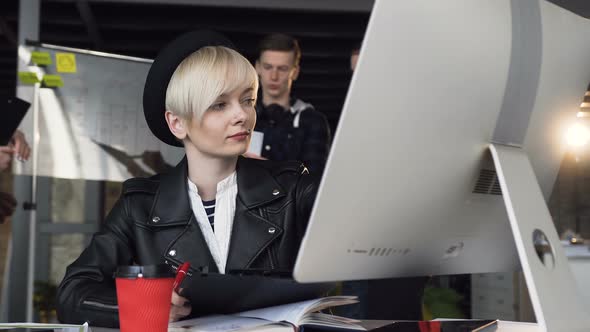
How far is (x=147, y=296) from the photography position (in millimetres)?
960

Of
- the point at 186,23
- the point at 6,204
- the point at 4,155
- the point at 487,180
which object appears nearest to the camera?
the point at 487,180

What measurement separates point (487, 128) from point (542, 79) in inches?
5.4

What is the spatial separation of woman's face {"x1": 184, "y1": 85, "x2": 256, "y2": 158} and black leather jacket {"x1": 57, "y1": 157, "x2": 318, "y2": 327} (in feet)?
0.32

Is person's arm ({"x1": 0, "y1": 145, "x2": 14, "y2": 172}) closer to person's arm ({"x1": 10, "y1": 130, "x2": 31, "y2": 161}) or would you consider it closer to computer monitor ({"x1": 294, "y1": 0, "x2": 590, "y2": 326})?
person's arm ({"x1": 10, "y1": 130, "x2": 31, "y2": 161})

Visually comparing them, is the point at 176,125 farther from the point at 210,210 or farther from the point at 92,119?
the point at 92,119

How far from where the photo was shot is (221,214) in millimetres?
1566

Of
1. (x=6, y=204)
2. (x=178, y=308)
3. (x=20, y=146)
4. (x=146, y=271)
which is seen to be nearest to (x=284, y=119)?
(x=6, y=204)

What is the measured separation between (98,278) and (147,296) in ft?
1.42

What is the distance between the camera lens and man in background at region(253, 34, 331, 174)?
10.4ft

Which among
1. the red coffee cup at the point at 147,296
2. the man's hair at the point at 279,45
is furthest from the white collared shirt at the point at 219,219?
the man's hair at the point at 279,45

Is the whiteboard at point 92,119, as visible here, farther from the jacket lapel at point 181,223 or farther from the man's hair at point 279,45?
the jacket lapel at point 181,223

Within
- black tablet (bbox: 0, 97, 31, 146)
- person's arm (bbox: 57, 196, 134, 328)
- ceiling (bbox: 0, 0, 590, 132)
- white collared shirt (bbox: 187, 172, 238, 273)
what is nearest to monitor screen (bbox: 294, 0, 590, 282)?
person's arm (bbox: 57, 196, 134, 328)

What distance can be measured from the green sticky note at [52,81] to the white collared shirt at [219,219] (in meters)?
2.54

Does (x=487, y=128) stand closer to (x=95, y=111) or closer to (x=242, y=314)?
(x=242, y=314)
